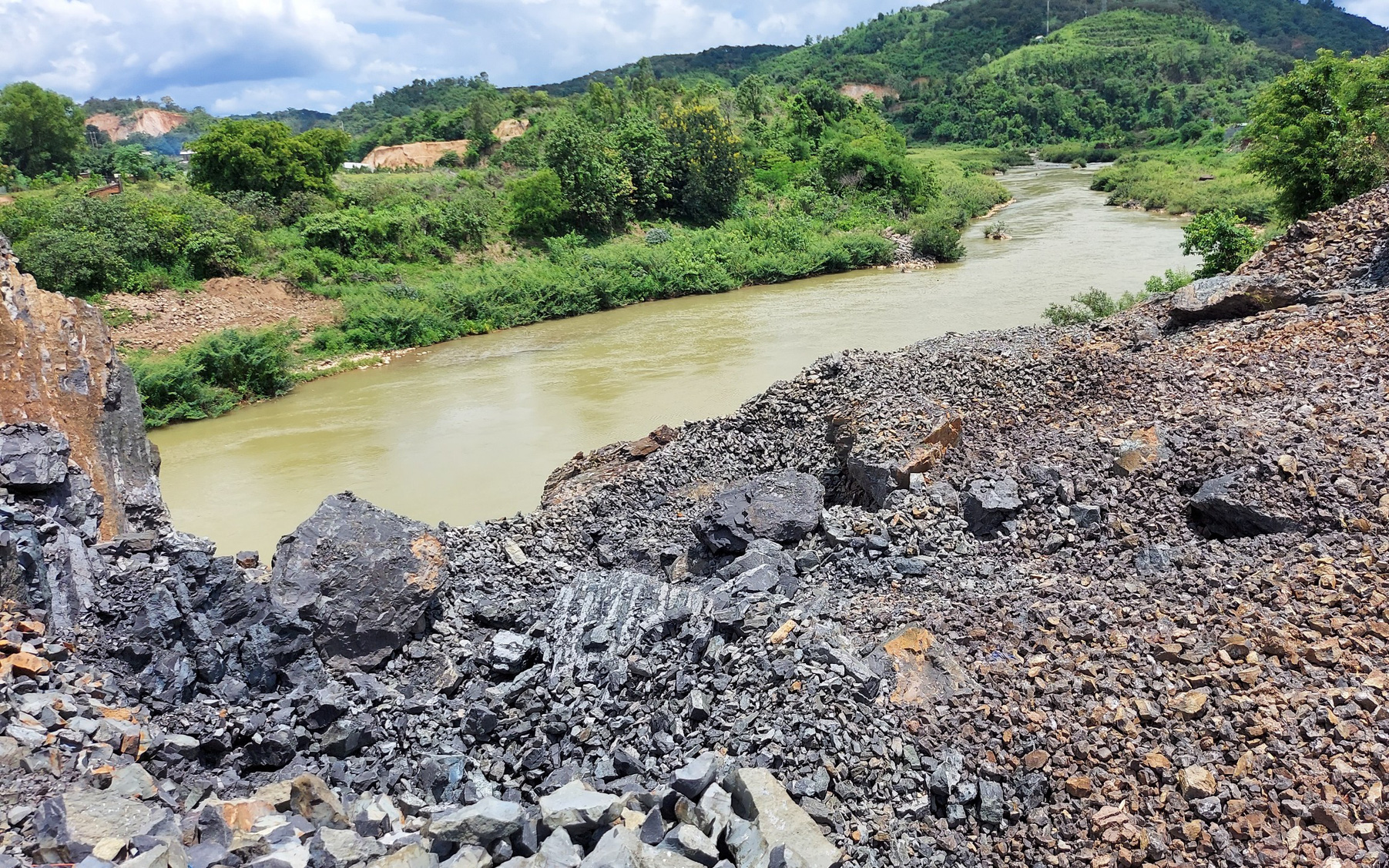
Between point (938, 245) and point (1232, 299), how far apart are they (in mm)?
18805

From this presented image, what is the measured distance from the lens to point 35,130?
36.9 metres

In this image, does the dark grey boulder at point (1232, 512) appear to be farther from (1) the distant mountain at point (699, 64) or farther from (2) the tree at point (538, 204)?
(1) the distant mountain at point (699, 64)

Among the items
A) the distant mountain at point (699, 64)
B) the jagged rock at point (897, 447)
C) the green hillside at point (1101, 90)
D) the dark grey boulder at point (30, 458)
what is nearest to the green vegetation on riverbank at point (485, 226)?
the dark grey boulder at point (30, 458)

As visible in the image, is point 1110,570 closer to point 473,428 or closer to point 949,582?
point 949,582

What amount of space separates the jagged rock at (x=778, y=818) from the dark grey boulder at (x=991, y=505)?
3265 millimetres

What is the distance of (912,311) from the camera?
66.9 ft

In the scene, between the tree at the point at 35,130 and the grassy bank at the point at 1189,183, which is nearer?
the grassy bank at the point at 1189,183

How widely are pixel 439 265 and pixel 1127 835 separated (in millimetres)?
25727

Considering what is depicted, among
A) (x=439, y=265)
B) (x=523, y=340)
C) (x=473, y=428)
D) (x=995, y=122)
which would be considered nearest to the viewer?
(x=473, y=428)

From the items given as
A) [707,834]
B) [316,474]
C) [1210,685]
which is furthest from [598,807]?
[316,474]

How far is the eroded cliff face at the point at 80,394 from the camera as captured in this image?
701 cm

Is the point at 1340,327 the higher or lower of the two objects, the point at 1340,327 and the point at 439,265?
the lower

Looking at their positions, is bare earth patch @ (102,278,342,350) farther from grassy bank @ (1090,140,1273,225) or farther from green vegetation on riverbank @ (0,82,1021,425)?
grassy bank @ (1090,140,1273,225)

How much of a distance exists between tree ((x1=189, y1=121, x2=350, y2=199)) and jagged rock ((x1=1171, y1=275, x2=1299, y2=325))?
2665 cm
